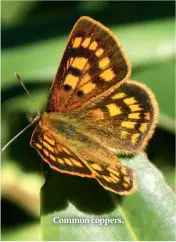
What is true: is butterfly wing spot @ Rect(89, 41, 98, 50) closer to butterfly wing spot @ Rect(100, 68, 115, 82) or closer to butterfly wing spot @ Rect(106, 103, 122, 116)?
butterfly wing spot @ Rect(100, 68, 115, 82)

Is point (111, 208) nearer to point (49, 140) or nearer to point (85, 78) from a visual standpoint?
point (49, 140)

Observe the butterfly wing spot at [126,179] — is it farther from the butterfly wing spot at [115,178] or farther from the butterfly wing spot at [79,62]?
the butterfly wing spot at [79,62]

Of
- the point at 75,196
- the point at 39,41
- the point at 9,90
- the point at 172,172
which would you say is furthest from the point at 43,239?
the point at 39,41

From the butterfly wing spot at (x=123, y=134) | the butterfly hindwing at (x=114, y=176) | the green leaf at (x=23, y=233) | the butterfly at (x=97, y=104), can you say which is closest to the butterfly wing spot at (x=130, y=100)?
the butterfly at (x=97, y=104)

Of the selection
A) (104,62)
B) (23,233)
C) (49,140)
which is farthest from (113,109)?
(23,233)

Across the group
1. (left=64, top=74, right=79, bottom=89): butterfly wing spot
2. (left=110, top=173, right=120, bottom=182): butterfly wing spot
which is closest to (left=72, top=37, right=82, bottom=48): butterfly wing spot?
(left=64, top=74, right=79, bottom=89): butterfly wing spot
